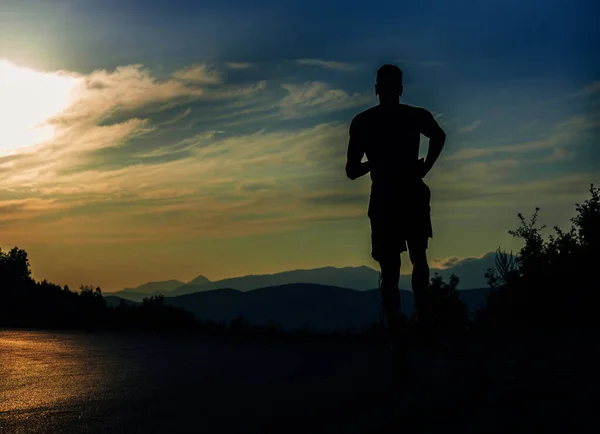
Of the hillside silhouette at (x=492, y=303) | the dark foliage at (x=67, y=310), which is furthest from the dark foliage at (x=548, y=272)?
the dark foliage at (x=67, y=310)

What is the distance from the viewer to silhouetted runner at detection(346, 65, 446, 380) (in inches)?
246

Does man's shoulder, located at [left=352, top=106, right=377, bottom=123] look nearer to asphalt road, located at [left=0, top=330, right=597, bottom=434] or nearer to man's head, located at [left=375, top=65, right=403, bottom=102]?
man's head, located at [left=375, top=65, right=403, bottom=102]

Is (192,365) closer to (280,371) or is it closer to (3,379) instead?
(280,371)

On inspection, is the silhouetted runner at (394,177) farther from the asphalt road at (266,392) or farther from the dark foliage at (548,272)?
the dark foliage at (548,272)

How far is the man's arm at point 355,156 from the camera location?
642 centimetres

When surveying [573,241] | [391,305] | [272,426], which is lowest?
[272,426]

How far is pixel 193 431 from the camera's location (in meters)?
3.73

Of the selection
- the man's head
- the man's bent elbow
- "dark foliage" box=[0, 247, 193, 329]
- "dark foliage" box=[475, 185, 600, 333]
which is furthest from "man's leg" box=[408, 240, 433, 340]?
"dark foliage" box=[475, 185, 600, 333]

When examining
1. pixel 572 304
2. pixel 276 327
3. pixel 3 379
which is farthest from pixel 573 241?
pixel 3 379

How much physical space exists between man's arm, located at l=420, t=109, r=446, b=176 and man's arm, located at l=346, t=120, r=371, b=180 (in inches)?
20.2

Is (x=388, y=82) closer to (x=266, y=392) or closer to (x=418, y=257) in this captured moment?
(x=418, y=257)

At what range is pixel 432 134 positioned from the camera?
21.4 feet

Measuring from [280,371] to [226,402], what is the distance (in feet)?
5.86

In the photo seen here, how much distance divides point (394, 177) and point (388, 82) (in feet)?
2.52
